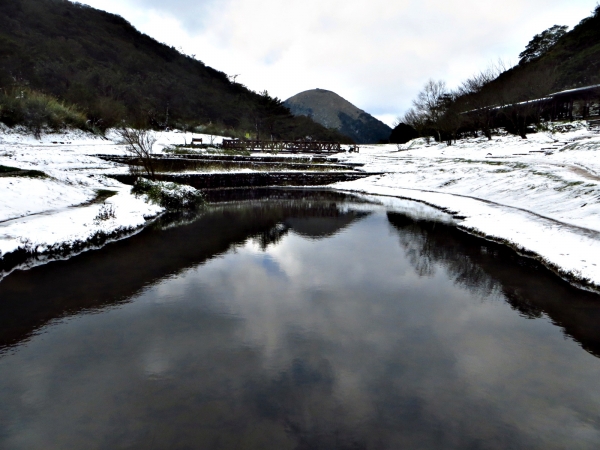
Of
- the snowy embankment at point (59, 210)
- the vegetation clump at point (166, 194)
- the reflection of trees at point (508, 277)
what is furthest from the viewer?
the vegetation clump at point (166, 194)

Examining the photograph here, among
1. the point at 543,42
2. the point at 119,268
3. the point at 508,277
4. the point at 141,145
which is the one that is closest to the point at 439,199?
the point at 508,277

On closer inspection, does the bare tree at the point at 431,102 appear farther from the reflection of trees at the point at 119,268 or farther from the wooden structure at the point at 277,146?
the reflection of trees at the point at 119,268

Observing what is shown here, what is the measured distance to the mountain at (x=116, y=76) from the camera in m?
59.6

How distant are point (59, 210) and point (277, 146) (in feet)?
144

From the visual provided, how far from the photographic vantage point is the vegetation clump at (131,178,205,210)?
21.5m

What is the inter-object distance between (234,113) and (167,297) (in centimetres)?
10545

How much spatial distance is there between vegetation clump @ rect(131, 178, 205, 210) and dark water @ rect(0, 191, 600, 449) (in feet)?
32.2

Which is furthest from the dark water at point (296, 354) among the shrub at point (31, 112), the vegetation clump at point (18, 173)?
the shrub at point (31, 112)

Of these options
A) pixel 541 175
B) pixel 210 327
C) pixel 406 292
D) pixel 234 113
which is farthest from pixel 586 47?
pixel 210 327

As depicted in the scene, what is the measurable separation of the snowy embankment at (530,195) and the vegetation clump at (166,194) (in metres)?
15.1

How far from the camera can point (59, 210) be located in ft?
52.2

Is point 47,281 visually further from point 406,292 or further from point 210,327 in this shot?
point 406,292

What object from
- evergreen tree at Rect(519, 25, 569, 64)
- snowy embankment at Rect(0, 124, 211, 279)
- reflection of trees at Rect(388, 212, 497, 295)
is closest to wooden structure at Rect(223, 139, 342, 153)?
snowy embankment at Rect(0, 124, 211, 279)

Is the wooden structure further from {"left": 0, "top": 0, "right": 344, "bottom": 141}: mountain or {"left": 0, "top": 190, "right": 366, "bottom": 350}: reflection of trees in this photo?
{"left": 0, "top": 190, "right": 366, "bottom": 350}: reflection of trees
